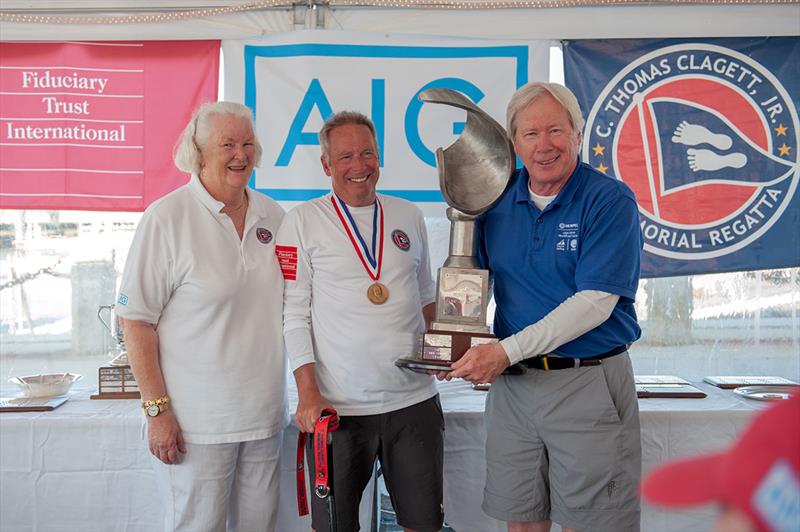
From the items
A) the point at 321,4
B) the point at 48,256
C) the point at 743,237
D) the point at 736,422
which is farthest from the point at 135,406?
the point at 743,237

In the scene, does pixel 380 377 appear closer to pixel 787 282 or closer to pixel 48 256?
pixel 48 256

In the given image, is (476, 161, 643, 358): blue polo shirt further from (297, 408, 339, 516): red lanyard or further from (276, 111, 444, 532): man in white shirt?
(297, 408, 339, 516): red lanyard

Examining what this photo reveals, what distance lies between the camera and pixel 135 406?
271cm

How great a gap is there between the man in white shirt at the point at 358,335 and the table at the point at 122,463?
542mm

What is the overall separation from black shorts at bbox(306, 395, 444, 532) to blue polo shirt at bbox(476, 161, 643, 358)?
0.35 metres

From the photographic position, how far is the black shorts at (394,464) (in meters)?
2.03

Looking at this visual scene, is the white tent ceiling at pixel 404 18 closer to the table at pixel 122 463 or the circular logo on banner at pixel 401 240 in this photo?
the circular logo on banner at pixel 401 240

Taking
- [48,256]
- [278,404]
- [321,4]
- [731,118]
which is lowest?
[278,404]

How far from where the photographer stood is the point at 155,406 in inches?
77.6

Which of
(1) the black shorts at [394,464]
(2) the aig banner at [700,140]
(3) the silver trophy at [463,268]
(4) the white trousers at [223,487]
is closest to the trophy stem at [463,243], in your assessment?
(3) the silver trophy at [463,268]

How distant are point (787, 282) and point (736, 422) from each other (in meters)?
0.75

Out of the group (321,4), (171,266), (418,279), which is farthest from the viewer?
(321,4)

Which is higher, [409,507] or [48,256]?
[48,256]

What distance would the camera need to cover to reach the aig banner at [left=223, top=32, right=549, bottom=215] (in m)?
2.96
